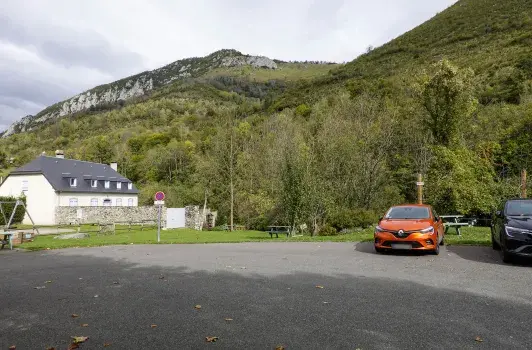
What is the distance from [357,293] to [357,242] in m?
9.04

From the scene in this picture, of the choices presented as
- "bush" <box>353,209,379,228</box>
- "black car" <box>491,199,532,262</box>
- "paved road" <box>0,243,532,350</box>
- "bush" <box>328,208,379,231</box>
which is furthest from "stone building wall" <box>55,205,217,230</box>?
"black car" <box>491,199,532,262</box>

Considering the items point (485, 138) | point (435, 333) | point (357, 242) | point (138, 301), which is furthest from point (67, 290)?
point (485, 138)

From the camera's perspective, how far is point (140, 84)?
15775 cm

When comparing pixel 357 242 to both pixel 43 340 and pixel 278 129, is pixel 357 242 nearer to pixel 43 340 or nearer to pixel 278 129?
pixel 43 340

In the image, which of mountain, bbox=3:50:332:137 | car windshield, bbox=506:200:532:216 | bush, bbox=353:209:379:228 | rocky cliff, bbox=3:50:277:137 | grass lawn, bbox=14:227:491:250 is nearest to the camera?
car windshield, bbox=506:200:532:216

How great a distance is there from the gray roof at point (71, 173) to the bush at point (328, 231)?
109 feet

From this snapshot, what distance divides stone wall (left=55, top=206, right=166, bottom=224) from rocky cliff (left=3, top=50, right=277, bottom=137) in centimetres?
10206

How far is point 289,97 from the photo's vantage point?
7438 centimetres

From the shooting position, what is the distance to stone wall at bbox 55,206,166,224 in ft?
136

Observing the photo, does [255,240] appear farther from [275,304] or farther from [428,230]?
[275,304]

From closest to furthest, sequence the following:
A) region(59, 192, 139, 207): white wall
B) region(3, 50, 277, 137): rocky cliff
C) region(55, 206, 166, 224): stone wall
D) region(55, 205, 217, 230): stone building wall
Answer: region(55, 205, 217, 230): stone building wall < region(55, 206, 166, 224): stone wall < region(59, 192, 139, 207): white wall < region(3, 50, 277, 137): rocky cliff

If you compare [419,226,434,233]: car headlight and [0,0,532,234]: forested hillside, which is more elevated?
[0,0,532,234]: forested hillside

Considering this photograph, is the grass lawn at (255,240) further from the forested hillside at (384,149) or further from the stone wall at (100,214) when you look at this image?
the stone wall at (100,214)

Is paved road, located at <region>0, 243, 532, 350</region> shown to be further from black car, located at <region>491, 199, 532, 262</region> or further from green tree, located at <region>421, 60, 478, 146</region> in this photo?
green tree, located at <region>421, 60, 478, 146</region>
